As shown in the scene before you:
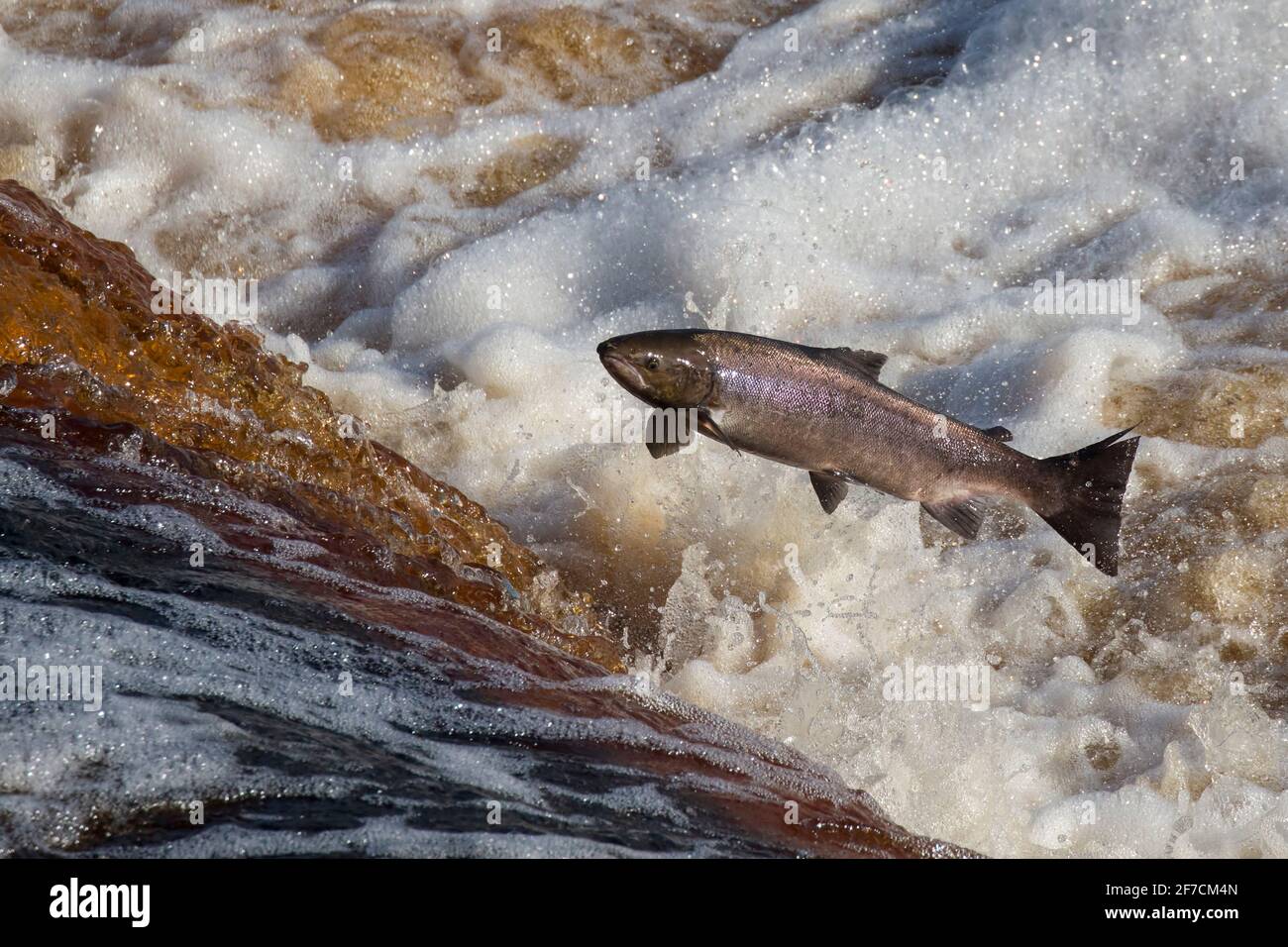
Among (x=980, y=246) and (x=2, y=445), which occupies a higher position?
(x=980, y=246)

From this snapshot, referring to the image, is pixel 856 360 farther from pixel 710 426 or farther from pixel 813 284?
pixel 813 284

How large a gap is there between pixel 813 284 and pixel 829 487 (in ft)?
8.23

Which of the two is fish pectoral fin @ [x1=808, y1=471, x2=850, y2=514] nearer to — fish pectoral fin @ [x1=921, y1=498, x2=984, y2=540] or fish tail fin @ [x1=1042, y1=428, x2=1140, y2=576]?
fish pectoral fin @ [x1=921, y1=498, x2=984, y2=540]

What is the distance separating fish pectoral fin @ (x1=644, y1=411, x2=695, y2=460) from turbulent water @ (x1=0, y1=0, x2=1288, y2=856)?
0.85 metres

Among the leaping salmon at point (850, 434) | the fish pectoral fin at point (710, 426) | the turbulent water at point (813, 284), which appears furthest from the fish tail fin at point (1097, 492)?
the fish pectoral fin at point (710, 426)

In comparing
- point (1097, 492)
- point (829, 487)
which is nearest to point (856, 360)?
point (829, 487)

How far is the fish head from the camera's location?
3.14 metres

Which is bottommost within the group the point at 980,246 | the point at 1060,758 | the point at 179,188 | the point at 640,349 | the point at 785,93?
the point at 1060,758

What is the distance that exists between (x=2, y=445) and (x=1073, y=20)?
5.57m

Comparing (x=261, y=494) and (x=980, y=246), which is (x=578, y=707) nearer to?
(x=261, y=494)

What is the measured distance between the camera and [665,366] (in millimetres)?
3143

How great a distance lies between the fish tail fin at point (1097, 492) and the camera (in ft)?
10.9

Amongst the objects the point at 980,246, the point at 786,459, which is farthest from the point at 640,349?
the point at 980,246
